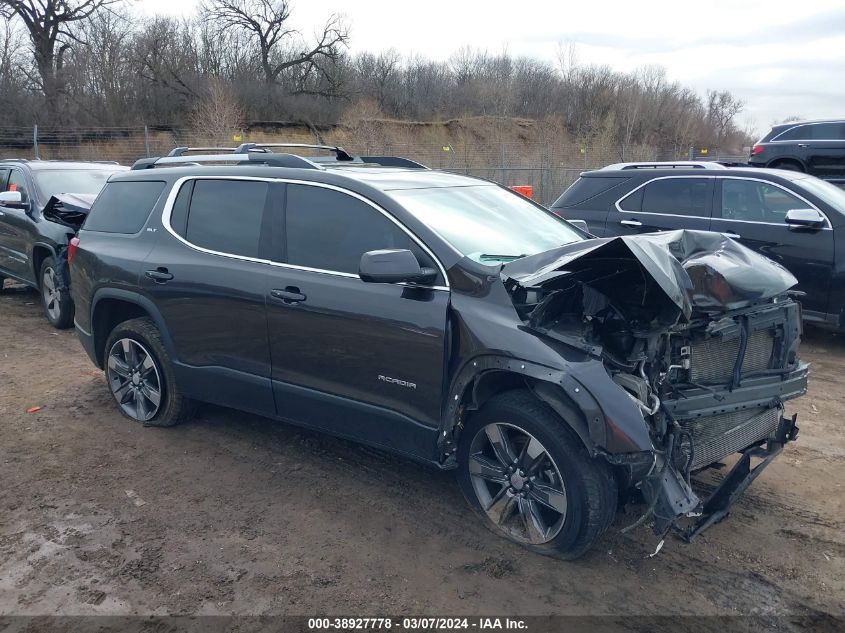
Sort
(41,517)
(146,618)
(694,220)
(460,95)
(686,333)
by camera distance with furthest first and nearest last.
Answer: (460,95) < (694,220) < (41,517) < (686,333) < (146,618)

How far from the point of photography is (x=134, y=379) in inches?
206

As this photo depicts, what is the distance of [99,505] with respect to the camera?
4.05 metres

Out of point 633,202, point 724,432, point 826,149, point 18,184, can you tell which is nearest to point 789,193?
point 633,202

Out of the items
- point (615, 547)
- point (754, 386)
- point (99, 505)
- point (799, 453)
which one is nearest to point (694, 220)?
point (799, 453)

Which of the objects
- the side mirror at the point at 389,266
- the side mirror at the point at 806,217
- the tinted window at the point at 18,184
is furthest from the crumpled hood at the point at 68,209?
the side mirror at the point at 806,217

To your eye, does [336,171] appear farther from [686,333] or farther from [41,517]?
[41,517]

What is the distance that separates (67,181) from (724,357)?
8149mm

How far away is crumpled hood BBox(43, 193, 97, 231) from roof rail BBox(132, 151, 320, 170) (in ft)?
7.59

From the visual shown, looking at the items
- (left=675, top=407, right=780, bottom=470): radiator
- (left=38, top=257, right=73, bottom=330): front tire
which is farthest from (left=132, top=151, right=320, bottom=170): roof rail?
(left=38, top=257, right=73, bottom=330): front tire

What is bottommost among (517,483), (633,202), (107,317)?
(517,483)

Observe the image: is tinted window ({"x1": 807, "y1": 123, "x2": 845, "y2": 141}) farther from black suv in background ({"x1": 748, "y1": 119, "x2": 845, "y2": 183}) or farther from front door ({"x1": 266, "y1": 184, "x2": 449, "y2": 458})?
front door ({"x1": 266, "y1": 184, "x2": 449, "y2": 458})

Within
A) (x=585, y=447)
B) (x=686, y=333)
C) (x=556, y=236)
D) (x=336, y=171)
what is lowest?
(x=585, y=447)

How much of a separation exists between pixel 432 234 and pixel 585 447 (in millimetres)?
1355

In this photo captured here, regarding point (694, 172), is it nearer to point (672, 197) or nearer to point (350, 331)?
point (672, 197)
